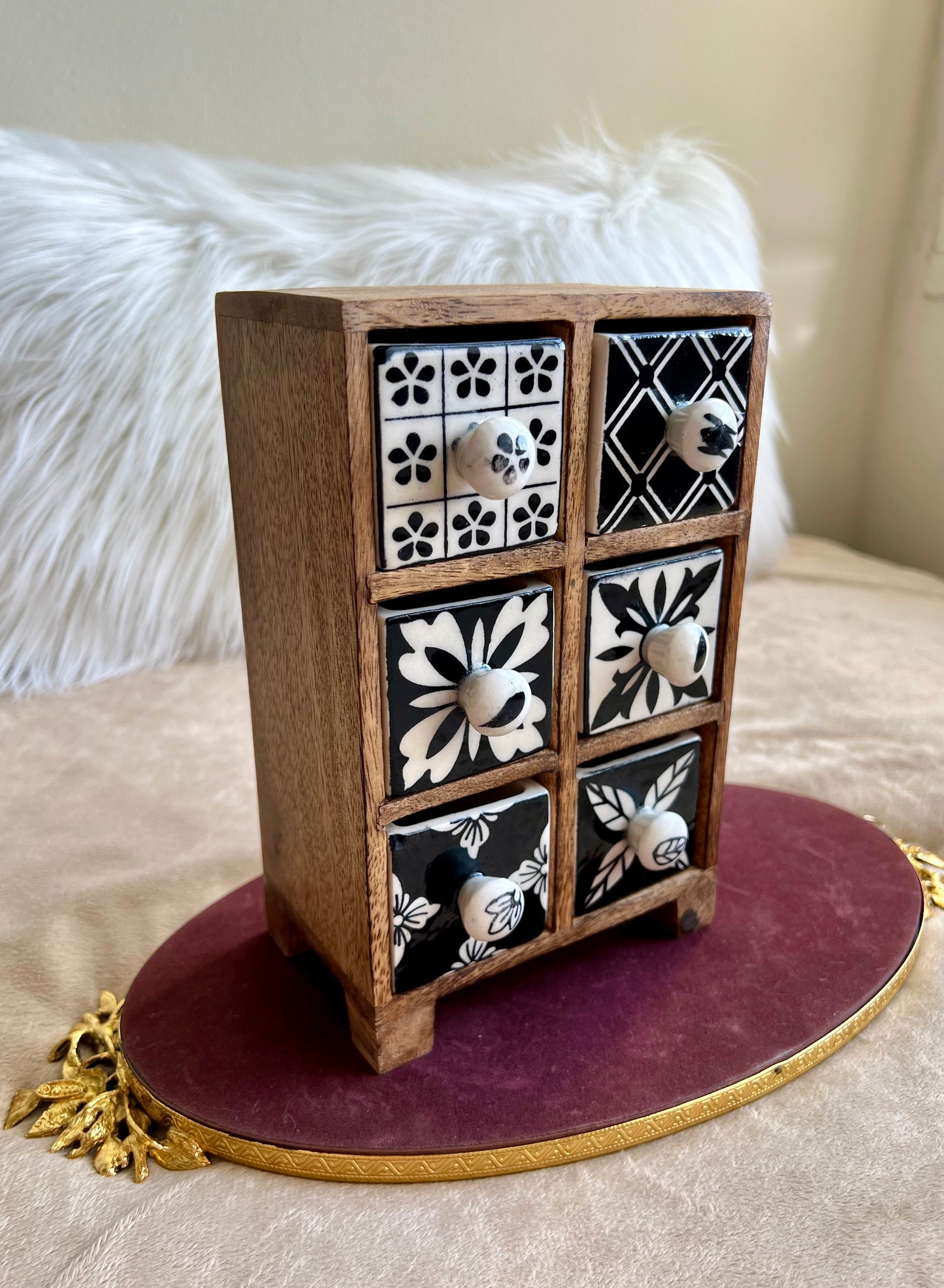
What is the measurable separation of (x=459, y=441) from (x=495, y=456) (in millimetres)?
22

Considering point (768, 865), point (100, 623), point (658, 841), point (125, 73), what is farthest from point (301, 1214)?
point (125, 73)

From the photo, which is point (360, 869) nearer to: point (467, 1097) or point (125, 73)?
point (467, 1097)

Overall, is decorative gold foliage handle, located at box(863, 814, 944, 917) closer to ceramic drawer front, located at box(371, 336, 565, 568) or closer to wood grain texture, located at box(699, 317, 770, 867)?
wood grain texture, located at box(699, 317, 770, 867)

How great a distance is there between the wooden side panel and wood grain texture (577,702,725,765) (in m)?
0.14

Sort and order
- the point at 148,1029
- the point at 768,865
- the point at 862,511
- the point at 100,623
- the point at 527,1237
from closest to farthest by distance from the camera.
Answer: the point at 527,1237 < the point at 148,1029 < the point at 768,865 < the point at 100,623 < the point at 862,511

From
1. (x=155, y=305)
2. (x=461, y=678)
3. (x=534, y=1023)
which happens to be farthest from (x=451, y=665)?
(x=155, y=305)

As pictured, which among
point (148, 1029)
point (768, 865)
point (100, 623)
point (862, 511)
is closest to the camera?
point (148, 1029)

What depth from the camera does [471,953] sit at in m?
0.53

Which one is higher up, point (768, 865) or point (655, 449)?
point (655, 449)

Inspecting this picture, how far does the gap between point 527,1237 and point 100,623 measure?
713 millimetres

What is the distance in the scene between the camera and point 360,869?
1.57 ft

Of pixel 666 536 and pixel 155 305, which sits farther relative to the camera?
pixel 155 305

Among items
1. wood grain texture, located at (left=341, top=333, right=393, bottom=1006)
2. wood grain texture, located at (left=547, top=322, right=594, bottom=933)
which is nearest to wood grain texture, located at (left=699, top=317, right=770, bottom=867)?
wood grain texture, located at (left=547, top=322, right=594, bottom=933)

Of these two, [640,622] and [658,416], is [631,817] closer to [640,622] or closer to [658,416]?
[640,622]
